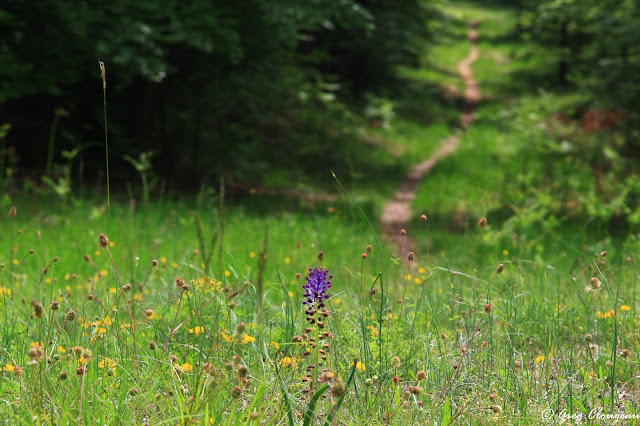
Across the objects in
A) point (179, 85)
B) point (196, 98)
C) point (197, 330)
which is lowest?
point (197, 330)

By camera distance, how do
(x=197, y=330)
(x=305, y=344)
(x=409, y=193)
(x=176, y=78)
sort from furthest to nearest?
(x=409, y=193) < (x=176, y=78) < (x=197, y=330) < (x=305, y=344)

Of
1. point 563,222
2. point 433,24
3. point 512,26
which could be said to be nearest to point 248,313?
point 563,222

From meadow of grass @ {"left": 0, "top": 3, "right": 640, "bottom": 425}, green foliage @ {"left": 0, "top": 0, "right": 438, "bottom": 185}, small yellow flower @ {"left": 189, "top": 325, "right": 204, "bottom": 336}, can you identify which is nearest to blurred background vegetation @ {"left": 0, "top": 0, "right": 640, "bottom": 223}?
green foliage @ {"left": 0, "top": 0, "right": 438, "bottom": 185}

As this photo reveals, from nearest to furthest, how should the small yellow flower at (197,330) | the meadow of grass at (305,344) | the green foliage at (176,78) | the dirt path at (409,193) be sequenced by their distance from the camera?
the meadow of grass at (305,344)
the small yellow flower at (197,330)
the green foliage at (176,78)
the dirt path at (409,193)

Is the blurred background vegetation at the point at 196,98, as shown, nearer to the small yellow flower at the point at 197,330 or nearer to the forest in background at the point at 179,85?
the forest in background at the point at 179,85

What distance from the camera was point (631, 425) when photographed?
221cm

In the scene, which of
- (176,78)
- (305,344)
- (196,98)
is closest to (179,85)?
(176,78)

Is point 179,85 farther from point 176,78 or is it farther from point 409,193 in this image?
point 409,193

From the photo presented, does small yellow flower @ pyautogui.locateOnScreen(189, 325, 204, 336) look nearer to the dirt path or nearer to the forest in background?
the dirt path

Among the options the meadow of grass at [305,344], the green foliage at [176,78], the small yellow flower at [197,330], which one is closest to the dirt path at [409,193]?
the meadow of grass at [305,344]

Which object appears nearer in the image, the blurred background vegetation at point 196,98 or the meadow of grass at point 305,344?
the meadow of grass at point 305,344

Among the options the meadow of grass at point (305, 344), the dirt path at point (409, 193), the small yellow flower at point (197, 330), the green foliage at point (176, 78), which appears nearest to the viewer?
the meadow of grass at point (305, 344)

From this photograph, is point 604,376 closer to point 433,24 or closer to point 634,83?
point 634,83

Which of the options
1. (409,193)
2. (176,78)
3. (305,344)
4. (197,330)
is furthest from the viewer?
(409,193)
